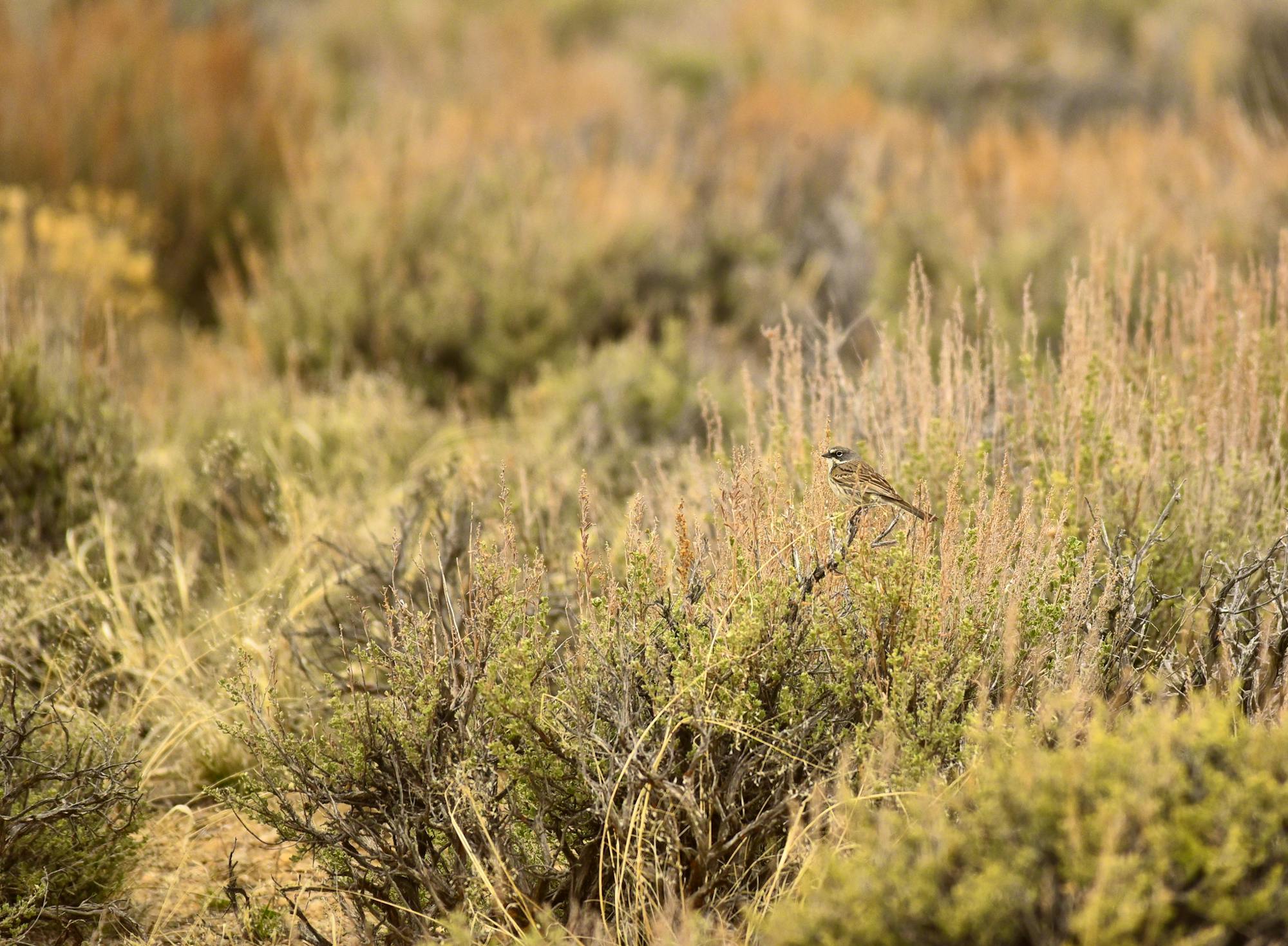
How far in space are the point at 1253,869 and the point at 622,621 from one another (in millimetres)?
1286

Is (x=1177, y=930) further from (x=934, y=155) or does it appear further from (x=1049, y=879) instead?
(x=934, y=155)

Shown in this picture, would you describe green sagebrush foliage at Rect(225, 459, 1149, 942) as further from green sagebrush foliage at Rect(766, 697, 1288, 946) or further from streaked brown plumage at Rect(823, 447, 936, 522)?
green sagebrush foliage at Rect(766, 697, 1288, 946)

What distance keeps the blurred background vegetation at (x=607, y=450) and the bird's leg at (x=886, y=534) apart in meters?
0.05

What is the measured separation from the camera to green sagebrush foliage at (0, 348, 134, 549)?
14.1 feet

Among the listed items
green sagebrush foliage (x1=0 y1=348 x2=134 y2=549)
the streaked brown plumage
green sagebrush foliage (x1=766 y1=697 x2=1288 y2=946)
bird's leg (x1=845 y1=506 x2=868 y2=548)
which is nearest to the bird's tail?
the streaked brown plumage

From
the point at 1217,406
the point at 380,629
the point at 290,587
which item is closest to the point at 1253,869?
the point at 1217,406

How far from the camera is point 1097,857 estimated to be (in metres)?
1.96

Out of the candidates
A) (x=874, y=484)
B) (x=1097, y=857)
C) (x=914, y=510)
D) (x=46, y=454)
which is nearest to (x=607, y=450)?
(x=46, y=454)

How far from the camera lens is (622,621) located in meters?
2.78

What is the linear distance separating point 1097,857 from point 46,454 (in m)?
3.67

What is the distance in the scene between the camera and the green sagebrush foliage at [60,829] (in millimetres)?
2766

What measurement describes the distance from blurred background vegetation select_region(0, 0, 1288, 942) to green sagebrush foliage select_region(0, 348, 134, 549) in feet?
0.05

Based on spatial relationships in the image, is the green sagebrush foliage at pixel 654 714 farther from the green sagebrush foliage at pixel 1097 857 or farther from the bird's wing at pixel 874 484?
the green sagebrush foliage at pixel 1097 857

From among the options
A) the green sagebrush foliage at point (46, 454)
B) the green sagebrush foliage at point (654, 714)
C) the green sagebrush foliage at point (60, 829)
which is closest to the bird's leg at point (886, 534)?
the green sagebrush foliage at point (654, 714)
